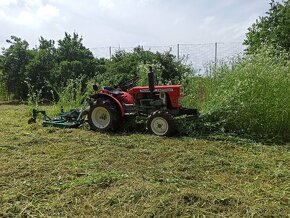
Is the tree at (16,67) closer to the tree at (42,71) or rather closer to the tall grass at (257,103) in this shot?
the tree at (42,71)

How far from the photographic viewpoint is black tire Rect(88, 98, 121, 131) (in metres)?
7.34

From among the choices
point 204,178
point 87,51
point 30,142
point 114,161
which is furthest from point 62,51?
point 204,178

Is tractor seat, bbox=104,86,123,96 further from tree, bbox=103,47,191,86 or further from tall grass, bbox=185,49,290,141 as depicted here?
tree, bbox=103,47,191,86

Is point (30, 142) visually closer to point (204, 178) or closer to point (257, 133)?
point (204, 178)

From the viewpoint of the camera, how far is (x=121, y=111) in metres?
7.39

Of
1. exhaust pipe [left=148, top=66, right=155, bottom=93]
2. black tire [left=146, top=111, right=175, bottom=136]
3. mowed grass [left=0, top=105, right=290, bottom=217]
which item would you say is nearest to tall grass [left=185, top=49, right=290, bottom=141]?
mowed grass [left=0, top=105, right=290, bottom=217]

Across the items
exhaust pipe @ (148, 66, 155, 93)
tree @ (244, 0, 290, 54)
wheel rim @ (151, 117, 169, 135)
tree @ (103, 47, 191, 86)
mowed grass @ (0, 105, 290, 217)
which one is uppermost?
tree @ (244, 0, 290, 54)

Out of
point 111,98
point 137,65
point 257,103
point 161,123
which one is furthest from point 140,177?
point 137,65

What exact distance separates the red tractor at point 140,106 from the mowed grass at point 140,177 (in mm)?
453

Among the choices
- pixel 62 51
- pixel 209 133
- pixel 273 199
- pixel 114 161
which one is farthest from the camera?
pixel 62 51

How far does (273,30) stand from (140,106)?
27.3ft

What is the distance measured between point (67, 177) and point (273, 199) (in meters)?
2.38

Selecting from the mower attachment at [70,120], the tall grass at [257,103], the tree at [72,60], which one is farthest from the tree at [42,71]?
the tall grass at [257,103]

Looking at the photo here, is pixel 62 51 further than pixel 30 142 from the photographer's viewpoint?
Yes
